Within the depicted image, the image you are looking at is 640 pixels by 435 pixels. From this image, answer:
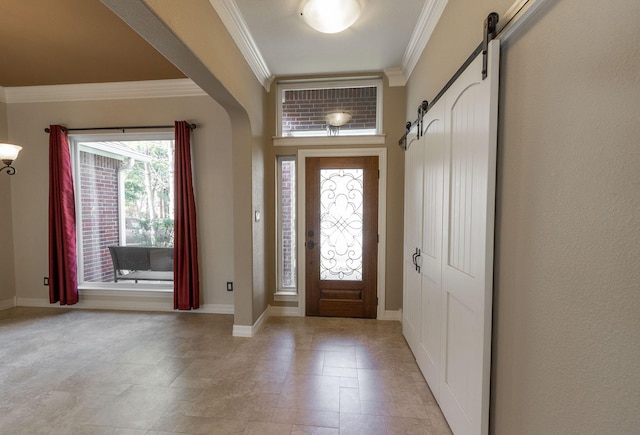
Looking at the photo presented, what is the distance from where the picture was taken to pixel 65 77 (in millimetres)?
3088

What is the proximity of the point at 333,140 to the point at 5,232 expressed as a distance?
4.69 m

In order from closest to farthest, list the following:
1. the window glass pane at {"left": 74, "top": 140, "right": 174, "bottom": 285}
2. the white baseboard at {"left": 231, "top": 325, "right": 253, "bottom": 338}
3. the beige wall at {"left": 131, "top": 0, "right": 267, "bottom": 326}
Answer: the beige wall at {"left": 131, "top": 0, "right": 267, "bottom": 326} < the white baseboard at {"left": 231, "top": 325, "right": 253, "bottom": 338} < the window glass pane at {"left": 74, "top": 140, "right": 174, "bottom": 285}

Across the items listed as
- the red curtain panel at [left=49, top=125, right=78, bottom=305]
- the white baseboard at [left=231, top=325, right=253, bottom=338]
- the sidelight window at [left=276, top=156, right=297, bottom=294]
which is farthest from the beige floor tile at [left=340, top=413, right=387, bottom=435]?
the red curtain panel at [left=49, top=125, right=78, bottom=305]

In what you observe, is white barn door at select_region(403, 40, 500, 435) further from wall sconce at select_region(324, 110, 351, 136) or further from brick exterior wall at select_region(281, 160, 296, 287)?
brick exterior wall at select_region(281, 160, 296, 287)

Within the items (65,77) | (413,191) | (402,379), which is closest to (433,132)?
(413,191)

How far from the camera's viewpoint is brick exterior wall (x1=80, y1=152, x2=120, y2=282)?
3.62 metres

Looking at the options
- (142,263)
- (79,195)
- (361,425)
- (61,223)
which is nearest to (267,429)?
(361,425)

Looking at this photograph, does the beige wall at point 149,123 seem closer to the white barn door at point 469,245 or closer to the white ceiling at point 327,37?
the white ceiling at point 327,37

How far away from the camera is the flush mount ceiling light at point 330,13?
1861 millimetres

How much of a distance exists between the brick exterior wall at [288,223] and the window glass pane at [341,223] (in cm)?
40

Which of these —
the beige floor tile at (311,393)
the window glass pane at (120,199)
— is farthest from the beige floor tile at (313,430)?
the window glass pane at (120,199)

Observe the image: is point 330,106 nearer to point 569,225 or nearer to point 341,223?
point 341,223

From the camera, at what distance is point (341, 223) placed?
10.4ft

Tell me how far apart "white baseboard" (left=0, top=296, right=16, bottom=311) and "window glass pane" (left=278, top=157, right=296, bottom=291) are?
3.81 meters
